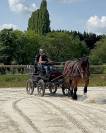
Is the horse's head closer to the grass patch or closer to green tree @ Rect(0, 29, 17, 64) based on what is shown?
the grass patch

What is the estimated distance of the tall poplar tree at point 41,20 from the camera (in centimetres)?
9268

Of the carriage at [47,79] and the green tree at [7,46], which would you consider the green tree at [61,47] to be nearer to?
the green tree at [7,46]

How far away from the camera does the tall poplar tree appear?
92.7 metres

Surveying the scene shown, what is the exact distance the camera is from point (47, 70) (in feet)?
64.7

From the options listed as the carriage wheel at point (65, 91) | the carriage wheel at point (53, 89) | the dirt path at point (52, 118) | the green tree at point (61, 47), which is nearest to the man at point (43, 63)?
the carriage wheel at point (53, 89)

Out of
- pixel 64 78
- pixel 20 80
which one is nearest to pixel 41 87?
pixel 64 78

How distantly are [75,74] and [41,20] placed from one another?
74291 millimetres

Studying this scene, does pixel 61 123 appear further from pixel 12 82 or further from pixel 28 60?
pixel 28 60

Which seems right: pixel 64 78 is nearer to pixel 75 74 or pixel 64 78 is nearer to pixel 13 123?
pixel 75 74

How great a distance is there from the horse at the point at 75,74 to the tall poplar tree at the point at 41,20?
241ft

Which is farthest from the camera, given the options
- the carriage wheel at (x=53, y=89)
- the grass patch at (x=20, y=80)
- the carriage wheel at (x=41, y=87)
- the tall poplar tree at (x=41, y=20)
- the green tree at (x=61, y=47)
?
the tall poplar tree at (x=41, y=20)

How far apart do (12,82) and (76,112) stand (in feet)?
55.2

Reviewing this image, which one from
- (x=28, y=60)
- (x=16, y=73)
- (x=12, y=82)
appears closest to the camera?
(x=12, y=82)

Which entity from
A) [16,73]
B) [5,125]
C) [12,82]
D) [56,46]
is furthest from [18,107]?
[56,46]
